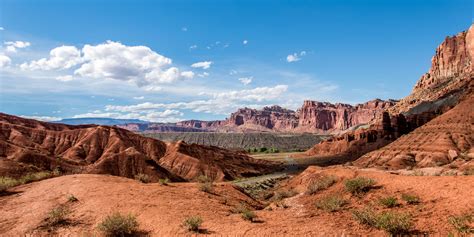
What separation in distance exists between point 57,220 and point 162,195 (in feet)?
18.8

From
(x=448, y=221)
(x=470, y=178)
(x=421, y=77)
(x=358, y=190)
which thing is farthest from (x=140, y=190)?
(x=421, y=77)

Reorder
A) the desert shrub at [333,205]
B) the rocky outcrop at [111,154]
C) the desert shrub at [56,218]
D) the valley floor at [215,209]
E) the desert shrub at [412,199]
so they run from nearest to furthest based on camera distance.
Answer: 1. the valley floor at [215,209]
2. the desert shrub at [412,199]
3. the desert shrub at [56,218]
4. the desert shrub at [333,205]
5. the rocky outcrop at [111,154]

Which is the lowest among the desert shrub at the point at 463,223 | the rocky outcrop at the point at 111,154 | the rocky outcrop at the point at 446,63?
the rocky outcrop at the point at 111,154

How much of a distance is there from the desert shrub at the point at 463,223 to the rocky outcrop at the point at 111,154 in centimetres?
5122

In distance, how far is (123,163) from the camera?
5909cm

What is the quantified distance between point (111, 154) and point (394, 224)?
223 feet

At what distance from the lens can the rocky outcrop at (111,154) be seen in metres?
54.2

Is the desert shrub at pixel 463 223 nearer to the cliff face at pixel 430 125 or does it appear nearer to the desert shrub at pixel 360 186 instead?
the desert shrub at pixel 360 186

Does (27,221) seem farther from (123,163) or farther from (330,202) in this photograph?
(123,163)

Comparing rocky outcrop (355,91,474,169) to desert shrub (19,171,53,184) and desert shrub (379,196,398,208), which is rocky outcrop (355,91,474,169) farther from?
desert shrub (19,171,53,184)

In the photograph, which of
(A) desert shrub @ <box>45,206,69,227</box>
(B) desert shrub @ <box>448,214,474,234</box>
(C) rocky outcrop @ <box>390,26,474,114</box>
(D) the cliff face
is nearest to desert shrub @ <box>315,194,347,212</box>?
(B) desert shrub @ <box>448,214,474,234</box>

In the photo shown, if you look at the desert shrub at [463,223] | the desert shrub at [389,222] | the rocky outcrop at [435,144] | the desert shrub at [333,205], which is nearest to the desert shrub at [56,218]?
the desert shrub at [333,205]

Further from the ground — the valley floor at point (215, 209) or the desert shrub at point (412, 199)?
the desert shrub at point (412, 199)

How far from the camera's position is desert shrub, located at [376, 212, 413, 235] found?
1015 cm
